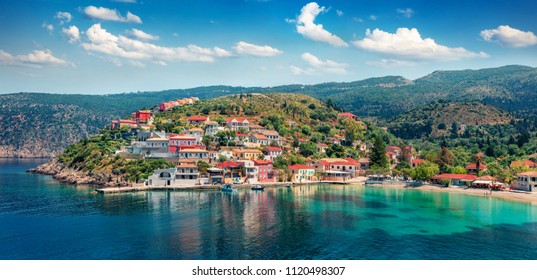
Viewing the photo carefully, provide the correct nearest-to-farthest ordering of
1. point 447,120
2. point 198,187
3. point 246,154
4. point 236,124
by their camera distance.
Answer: point 198,187 < point 246,154 < point 236,124 < point 447,120

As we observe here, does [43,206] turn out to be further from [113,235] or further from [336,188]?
[336,188]

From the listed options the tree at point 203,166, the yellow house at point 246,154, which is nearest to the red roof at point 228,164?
the tree at point 203,166

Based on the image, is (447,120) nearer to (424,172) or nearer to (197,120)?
(424,172)

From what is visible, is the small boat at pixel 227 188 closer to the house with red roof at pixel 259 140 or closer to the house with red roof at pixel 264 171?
the house with red roof at pixel 264 171

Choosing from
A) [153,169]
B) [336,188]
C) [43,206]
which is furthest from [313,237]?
[153,169]

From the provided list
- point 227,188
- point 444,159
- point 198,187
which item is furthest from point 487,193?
point 198,187
